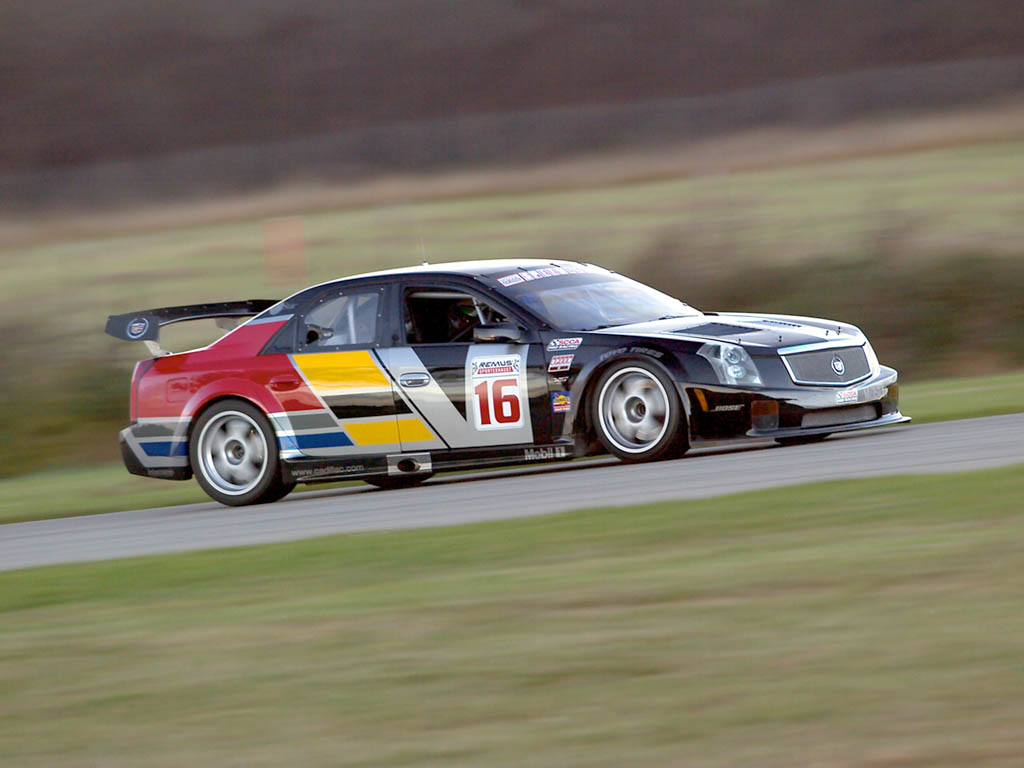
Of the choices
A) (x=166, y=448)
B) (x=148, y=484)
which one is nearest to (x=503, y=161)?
(x=148, y=484)

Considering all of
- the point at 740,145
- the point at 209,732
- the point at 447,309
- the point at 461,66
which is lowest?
the point at 209,732

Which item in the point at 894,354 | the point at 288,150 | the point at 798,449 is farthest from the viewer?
the point at 288,150

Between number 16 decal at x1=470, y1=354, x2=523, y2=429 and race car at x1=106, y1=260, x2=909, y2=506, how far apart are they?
1cm

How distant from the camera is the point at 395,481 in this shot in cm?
1293

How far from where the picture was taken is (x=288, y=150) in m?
46.9

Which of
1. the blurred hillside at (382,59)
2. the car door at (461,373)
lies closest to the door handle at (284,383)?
the car door at (461,373)

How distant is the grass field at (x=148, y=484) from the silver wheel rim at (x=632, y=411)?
8.62 feet

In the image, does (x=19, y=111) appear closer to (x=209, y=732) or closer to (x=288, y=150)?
(x=288, y=150)

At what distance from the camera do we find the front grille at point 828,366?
10.8 meters

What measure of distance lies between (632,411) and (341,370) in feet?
6.75

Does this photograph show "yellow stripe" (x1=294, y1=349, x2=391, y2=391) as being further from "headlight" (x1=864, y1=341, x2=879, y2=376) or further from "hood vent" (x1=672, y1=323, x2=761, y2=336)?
"headlight" (x1=864, y1=341, x2=879, y2=376)

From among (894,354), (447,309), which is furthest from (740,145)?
(447,309)

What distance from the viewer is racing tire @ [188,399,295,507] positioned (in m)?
12.0

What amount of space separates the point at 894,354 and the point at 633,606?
11.6m
